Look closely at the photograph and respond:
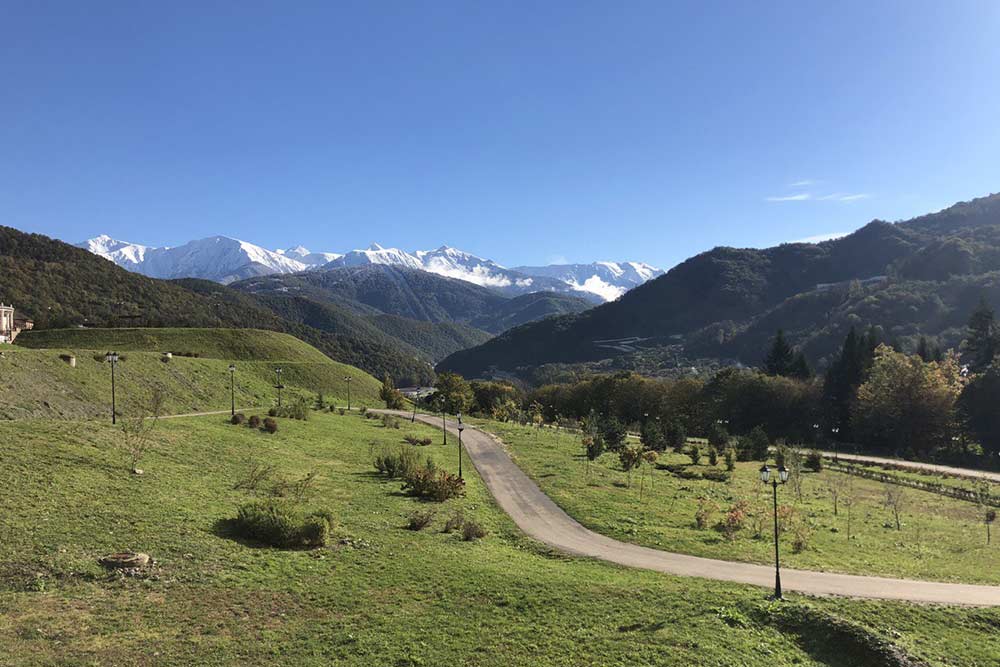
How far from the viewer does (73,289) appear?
14325cm

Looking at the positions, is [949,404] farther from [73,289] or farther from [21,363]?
[73,289]

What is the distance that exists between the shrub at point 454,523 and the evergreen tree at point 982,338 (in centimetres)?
10302

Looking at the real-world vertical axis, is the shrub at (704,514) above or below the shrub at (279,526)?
below

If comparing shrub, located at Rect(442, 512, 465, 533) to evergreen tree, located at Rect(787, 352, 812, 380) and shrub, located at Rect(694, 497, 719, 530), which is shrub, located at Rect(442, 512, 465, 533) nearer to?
shrub, located at Rect(694, 497, 719, 530)

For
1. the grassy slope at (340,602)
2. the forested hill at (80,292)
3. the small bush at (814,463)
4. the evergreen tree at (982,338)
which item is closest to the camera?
the grassy slope at (340,602)

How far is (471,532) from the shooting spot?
25.2 meters

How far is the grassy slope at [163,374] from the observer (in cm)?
4334

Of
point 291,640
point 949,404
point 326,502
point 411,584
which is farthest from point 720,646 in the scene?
point 949,404

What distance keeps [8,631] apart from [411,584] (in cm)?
1023

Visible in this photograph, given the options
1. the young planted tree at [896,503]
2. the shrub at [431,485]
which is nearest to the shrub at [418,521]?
the shrub at [431,485]

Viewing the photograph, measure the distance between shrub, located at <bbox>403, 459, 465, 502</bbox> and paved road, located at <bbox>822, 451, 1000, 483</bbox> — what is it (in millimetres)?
56973

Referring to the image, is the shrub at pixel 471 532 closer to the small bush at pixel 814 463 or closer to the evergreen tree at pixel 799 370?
the small bush at pixel 814 463

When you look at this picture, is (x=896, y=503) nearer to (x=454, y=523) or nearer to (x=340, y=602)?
(x=454, y=523)

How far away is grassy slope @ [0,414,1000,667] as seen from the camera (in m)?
13.4
